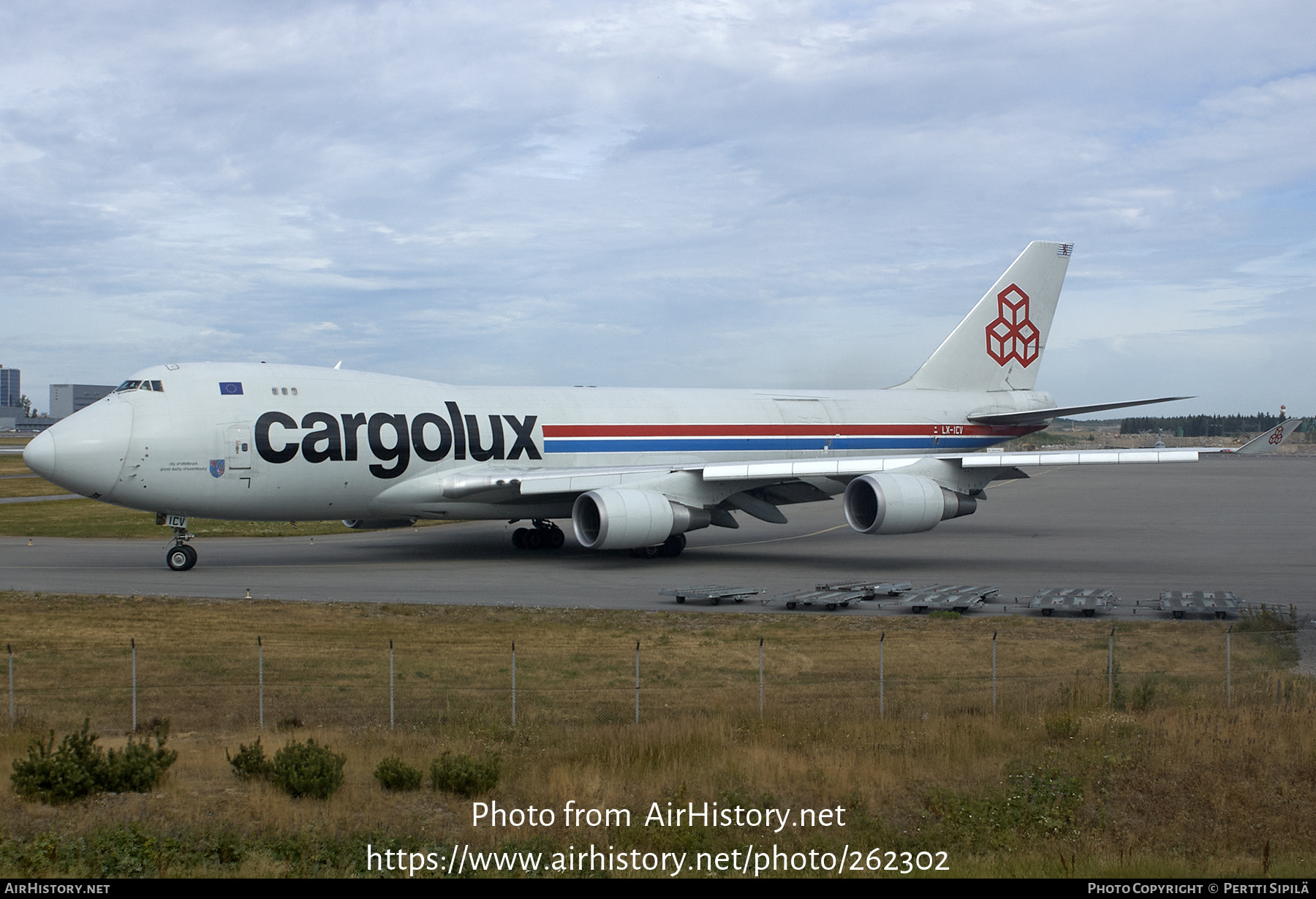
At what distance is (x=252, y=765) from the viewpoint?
11.1 meters

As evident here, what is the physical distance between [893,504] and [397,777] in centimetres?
1859

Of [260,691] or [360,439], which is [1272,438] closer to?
[260,691]

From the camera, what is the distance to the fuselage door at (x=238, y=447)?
82.7 ft

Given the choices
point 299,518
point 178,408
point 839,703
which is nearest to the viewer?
point 839,703

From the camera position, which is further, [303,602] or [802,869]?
[303,602]

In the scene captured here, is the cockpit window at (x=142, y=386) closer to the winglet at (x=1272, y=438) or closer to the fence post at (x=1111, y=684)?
the fence post at (x=1111, y=684)

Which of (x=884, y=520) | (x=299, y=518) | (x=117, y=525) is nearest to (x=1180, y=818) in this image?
(x=884, y=520)

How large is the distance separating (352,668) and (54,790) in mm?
5289

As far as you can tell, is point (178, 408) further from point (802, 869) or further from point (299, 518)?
point (802, 869)

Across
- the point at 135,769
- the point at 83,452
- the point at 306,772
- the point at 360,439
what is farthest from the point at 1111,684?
the point at 83,452

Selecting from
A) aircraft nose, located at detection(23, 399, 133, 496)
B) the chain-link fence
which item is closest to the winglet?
the chain-link fence

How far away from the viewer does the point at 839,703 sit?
13.8 metres

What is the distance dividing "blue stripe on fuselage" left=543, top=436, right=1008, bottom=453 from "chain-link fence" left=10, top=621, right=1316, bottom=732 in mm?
13860

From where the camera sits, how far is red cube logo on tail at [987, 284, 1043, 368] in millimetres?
39406
